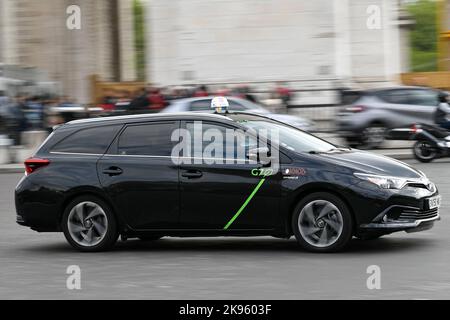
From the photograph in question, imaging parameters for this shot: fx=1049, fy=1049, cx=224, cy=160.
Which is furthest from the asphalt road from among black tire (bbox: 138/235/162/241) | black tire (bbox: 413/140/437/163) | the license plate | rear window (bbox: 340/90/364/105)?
rear window (bbox: 340/90/364/105)

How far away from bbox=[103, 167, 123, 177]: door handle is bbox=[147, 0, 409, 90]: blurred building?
25.3 metres

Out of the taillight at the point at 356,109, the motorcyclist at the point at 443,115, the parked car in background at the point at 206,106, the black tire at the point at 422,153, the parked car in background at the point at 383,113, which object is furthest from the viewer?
the taillight at the point at 356,109

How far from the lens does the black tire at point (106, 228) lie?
434 inches

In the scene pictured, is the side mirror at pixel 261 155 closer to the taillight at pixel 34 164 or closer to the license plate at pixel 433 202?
the license plate at pixel 433 202

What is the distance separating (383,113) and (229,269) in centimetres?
1639

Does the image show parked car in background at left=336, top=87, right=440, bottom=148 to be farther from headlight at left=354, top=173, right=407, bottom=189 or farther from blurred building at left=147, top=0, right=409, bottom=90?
headlight at left=354, top=173, right=407, bottom=189

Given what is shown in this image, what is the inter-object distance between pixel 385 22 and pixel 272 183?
1437 inches

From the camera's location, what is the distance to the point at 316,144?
1104 cm

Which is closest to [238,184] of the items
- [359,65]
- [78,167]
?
[78,167]

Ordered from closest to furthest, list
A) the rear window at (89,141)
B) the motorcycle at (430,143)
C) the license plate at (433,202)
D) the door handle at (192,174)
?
the license plate at (433,202) → the door handle at (192,174) → the rear window at (89,141) → the motorcycle at (430,143)

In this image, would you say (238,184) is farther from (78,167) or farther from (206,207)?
(78,167)

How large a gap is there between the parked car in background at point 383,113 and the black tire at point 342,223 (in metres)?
14.9

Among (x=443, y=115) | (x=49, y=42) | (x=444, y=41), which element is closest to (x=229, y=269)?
(x=443, y=115)

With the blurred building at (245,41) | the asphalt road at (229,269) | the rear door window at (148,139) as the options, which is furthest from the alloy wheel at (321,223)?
the blurred building at (245,41)
